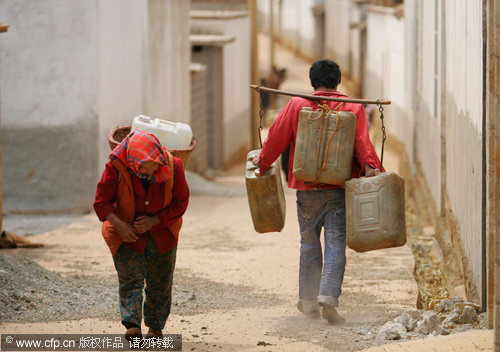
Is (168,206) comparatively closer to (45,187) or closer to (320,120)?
(320,120)

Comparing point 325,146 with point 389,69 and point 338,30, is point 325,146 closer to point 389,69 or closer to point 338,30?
point 389,69

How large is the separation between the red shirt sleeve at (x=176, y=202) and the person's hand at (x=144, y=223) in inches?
2.2

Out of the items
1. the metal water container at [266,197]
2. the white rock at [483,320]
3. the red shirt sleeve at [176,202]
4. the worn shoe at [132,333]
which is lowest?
the white rock at [483,320]

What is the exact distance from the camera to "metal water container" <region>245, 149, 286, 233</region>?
6641 millimetres

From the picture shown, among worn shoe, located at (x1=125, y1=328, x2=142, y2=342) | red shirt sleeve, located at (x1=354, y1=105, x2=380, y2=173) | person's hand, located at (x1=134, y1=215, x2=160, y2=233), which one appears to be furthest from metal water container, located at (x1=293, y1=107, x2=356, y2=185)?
worn shoe, located at (x1=125, y1=328, x2=142, y2=342)

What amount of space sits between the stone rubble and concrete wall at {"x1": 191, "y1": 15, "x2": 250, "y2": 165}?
1490 centimetres

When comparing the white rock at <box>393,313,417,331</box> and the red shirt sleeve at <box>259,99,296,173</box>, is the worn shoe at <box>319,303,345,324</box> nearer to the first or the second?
the white rock at <box>393,313,417,331</box>

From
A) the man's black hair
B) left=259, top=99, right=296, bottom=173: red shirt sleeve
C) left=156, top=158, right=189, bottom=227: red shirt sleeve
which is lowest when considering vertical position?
left=156, top=158, right=189, bottom=227: red shirt sleeve

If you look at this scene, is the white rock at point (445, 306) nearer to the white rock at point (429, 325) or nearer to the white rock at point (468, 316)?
the white rock at point (468, 316)

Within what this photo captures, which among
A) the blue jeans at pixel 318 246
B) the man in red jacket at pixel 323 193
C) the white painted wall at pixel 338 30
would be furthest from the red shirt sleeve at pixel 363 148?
the white painted wall at pixel 338 30

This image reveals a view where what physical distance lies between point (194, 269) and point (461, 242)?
2.24 m

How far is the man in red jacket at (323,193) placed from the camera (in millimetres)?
6457

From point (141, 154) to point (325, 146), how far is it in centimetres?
136

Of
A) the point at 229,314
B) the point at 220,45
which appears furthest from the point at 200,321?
the point at 220,45
